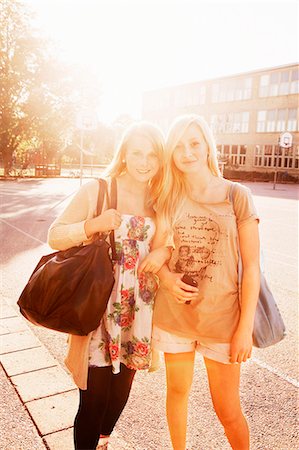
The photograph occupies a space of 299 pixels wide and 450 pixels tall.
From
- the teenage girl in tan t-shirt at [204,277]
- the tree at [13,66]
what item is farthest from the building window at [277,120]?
the teenage girl in tan t-shirt at [204,277]

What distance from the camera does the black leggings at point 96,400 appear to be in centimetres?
215

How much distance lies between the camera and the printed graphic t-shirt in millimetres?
2074

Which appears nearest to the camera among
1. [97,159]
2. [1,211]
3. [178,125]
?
[178,125]

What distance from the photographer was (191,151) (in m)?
2.19

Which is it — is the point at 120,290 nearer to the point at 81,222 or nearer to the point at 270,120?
the point at 81,222

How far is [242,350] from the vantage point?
2.01m

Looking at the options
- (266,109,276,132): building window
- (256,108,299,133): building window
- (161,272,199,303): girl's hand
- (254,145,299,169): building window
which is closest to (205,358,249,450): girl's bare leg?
(161,272,199,303): girl's hand

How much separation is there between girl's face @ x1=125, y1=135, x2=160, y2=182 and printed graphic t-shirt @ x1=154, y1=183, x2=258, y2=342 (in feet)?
1.10

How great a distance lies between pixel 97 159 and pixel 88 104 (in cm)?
3894

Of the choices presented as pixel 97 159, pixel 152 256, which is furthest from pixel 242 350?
pixel 97 159

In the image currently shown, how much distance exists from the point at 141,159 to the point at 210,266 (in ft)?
2.27

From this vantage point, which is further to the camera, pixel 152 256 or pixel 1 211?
pixel 1 211

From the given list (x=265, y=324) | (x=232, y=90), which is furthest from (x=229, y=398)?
(x=232, y=90)

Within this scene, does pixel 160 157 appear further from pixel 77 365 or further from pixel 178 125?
pixel 77 365
